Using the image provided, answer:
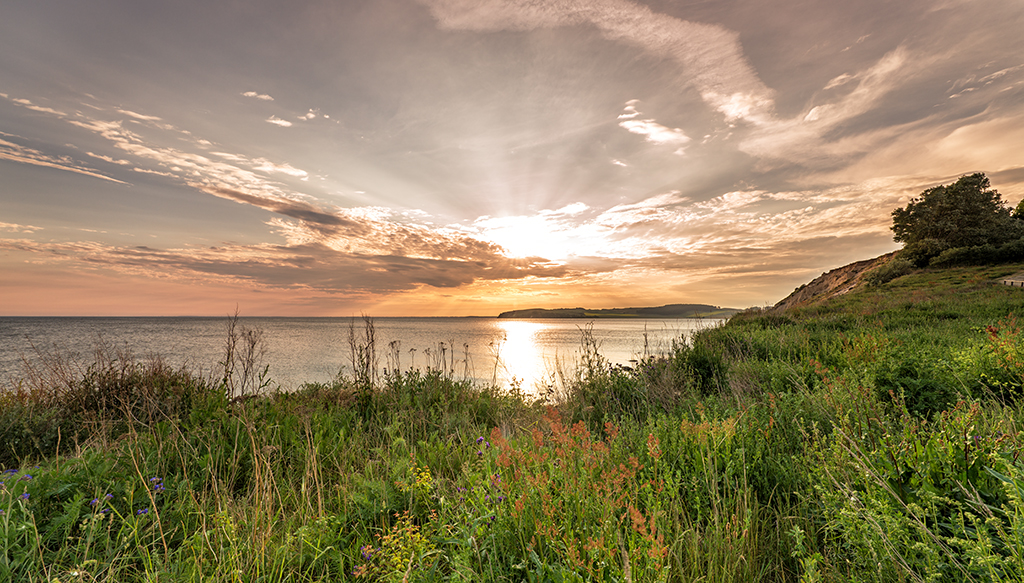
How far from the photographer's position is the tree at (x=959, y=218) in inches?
1329

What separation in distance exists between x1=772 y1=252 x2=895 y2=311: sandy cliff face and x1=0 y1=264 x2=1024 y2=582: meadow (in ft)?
126

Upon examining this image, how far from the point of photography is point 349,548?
281 centimetres

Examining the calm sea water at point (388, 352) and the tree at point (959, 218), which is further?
the tree at point (959, 218)

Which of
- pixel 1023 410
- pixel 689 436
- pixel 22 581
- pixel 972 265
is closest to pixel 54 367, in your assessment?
pixel 22 581

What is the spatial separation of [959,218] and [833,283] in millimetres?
10600

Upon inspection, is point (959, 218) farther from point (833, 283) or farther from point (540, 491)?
point (540, 491)

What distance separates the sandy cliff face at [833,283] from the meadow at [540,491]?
38.5m

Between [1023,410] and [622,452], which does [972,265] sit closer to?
[1023,410]

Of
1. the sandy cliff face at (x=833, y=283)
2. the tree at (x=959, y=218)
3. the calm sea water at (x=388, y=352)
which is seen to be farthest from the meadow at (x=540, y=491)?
the tree at (x=959, y=218)

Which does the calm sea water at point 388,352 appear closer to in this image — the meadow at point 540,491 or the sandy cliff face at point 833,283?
the meadow at point 540,491

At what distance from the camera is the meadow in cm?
207

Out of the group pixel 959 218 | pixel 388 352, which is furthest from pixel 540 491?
pixel 959 218

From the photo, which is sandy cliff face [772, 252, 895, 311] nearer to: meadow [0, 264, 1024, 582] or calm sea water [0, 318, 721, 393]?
calm sea water [0, 318, 721, 393]

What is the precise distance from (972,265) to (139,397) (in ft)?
158
